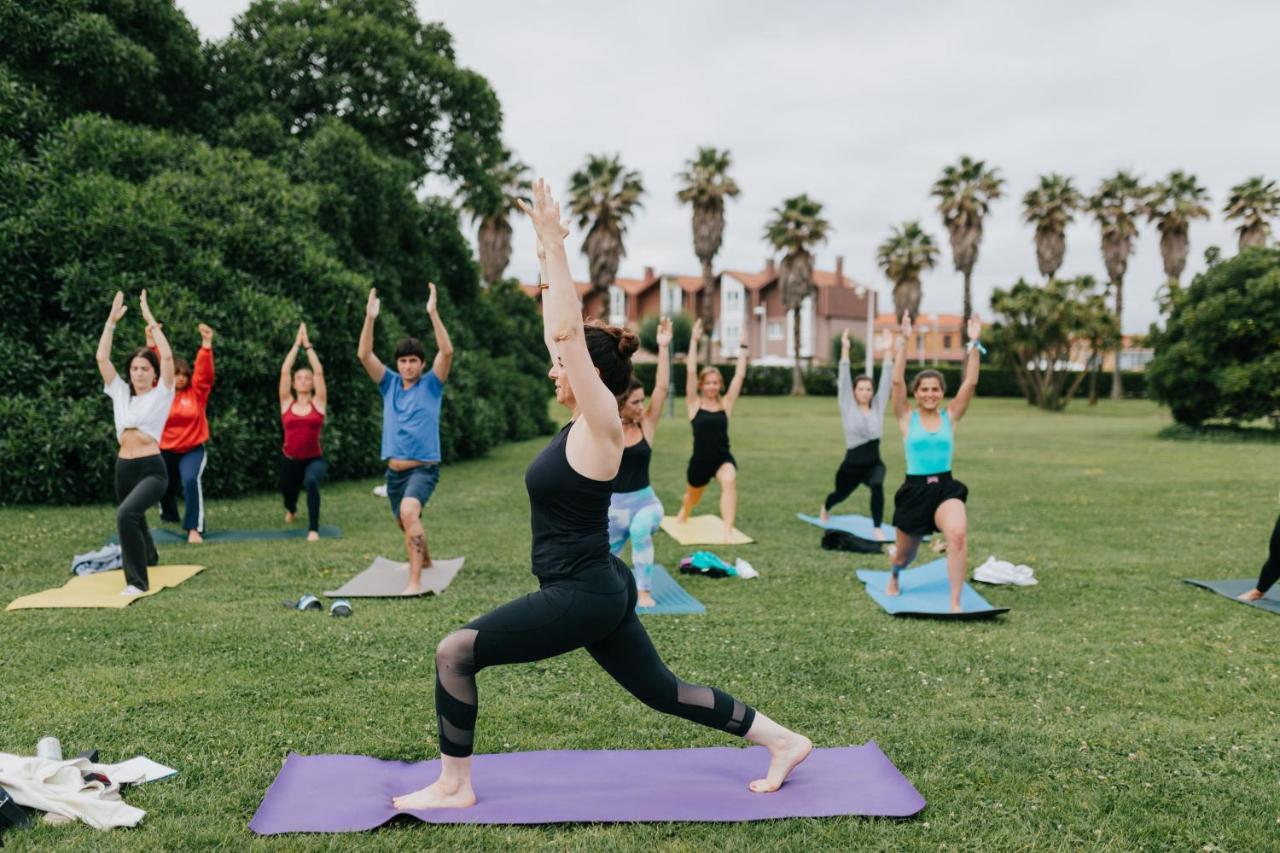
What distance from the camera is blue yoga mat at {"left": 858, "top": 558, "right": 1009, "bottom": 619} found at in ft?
23.3

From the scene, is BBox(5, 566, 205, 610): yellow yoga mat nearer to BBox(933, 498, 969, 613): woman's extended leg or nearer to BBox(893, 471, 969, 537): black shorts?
BBox(893, 471, 969, 537): black shorts

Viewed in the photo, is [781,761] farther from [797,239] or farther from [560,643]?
[797,239]

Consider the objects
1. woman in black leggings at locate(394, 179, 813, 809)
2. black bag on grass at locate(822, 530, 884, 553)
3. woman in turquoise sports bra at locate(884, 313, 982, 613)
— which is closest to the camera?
woman in black leggings at locate(394, 179, 813, 809)

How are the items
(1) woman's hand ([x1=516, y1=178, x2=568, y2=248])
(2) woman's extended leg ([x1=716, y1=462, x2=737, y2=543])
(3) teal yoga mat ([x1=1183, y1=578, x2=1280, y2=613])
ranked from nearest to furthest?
(1) woman's hand ([x1=516, y1=178, x2=568, y2=248]), (3) teal yoga mat ([x1=1183, y1=578, x2=1280, y2=613]), (2) woman's extended leg ([x1=716, y1=462, x2=737, y2=543])

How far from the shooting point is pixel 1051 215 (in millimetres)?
50438

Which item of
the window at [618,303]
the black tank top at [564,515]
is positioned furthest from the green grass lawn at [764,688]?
the window at [618,303]

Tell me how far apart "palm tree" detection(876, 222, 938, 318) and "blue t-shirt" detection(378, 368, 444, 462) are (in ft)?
158

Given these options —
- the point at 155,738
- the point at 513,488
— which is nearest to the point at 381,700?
the point at 155,738

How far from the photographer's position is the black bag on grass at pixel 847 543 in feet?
33.0

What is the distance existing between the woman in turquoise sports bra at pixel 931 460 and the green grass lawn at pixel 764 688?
690 mm

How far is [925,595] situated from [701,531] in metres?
3.73

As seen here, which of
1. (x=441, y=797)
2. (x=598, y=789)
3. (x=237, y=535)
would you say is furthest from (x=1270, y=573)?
(x=237, y=535)

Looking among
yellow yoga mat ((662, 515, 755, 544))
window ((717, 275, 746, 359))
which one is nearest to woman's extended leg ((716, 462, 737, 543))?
yellow yoga mat ((662, 515, 755, 544))

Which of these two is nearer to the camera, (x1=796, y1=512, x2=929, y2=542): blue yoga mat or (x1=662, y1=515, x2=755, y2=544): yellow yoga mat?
(x1=662, y1=515, x2=755, y2=544): yellow yoga mat
